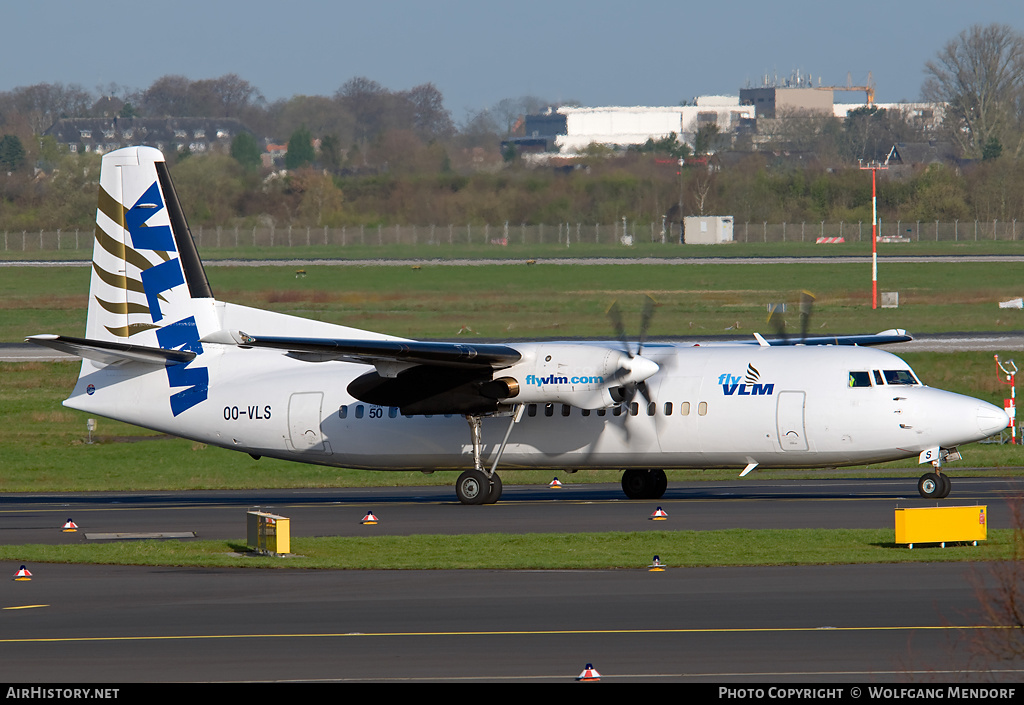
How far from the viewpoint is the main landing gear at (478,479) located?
82.1ft

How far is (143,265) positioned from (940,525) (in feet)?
55.4

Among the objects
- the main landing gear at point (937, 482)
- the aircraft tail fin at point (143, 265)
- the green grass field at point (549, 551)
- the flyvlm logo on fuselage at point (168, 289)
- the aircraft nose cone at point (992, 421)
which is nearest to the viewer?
the green grass field at point (549, 551)

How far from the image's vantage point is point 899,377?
77.0ft

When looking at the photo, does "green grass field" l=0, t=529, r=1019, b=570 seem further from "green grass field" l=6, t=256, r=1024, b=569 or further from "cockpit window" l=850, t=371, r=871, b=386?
"cockpit window" l=850, t=371, r=871, b=386

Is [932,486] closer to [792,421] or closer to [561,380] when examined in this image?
[792,421]

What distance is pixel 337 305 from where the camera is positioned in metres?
61.7

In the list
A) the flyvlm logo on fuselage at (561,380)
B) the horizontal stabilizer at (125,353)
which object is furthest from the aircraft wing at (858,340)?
the horizontal stabilizer at (125,353)

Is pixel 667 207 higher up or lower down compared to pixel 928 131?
lower down

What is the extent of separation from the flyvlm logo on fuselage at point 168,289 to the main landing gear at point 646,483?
8809mm

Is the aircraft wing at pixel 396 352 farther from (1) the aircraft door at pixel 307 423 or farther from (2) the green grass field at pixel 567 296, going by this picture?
(2) the green grass field at pixel 567 296

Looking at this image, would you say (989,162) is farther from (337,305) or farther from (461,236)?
(337,305)

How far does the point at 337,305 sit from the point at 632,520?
41191 millimetres

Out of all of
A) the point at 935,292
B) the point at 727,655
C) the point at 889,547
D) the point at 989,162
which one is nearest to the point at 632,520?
the point at 889,547

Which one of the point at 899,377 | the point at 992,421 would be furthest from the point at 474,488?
the point at 992,421
